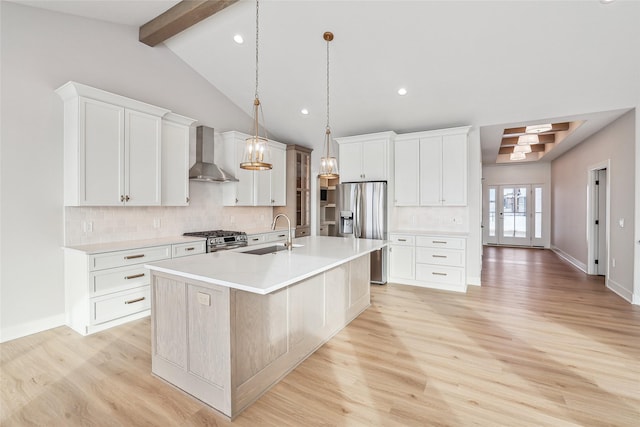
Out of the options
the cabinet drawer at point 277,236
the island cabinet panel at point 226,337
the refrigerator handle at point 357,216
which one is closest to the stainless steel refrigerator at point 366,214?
the refrigerator handle at point 357,216

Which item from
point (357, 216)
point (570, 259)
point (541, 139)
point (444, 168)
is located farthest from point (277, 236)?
point (570, 259)

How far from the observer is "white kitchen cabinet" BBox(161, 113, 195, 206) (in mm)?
Result: 4086

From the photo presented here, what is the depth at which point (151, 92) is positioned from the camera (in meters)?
4.21

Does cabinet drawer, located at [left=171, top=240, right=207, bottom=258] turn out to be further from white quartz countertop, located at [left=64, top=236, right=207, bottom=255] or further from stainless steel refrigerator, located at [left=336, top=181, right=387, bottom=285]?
stainless steel refrigerator, located at [left=336, top=181, right=387, bottom=285]

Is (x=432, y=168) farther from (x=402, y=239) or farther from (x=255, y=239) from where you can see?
(x=255, y=239)

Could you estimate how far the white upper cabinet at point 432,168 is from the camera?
4773mm

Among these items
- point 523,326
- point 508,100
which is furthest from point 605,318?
point 508,100

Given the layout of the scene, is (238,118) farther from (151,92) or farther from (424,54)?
(424,54)

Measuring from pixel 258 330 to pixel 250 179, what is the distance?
12.0 ft

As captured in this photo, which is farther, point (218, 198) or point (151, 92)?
point (218, 198)

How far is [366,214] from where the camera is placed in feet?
16.8

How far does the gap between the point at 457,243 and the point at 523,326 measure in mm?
1494

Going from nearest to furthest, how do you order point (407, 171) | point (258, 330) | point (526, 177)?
point (258, 330)
point (407, 171)
point (526, 177)

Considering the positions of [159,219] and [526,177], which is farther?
[526,177]
